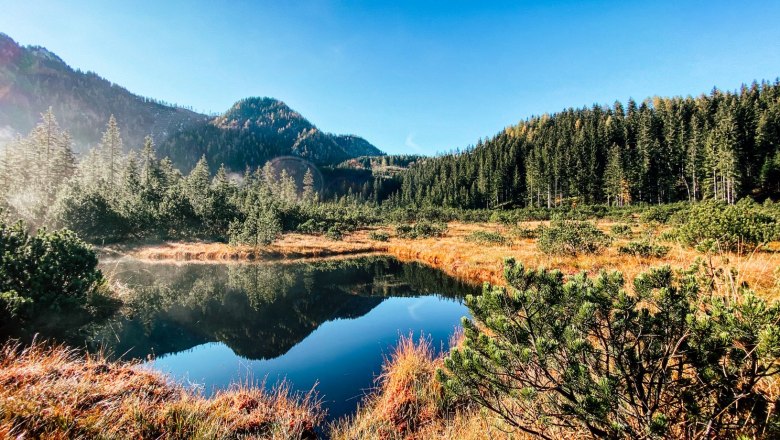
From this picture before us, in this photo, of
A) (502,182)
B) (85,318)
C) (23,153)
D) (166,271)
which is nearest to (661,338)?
(85,318)

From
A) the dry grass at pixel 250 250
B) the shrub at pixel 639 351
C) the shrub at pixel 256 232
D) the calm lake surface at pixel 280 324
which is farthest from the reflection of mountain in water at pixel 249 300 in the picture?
the shrub at pixel 639 351

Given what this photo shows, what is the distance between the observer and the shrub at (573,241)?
70.0 feet

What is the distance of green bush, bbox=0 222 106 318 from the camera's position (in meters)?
9.92

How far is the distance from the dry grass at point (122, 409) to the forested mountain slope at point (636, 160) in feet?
266

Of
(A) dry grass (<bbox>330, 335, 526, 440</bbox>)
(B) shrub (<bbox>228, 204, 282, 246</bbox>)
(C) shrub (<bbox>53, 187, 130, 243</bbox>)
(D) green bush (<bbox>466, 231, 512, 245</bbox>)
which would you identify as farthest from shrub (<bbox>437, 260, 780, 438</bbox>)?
(C) shrub (<bbox>53, 187, 130, 243</bbox>)

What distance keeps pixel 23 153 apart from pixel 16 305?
2629 inches

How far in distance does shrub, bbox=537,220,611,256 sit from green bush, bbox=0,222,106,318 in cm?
2525

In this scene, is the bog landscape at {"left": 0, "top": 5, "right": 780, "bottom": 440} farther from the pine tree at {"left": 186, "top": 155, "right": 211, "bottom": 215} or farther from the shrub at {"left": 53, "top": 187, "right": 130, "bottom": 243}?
the pine tree at {"left": 186, "top": 155, "right": 211, "bottom": 215}

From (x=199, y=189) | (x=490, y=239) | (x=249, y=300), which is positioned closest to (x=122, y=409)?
(x=249, y=300)

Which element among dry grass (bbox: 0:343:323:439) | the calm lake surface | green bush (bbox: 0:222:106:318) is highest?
green bush (bbox: 0:222:106:318)

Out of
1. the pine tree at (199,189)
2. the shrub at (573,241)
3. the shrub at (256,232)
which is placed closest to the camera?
the shrub at (573,241)

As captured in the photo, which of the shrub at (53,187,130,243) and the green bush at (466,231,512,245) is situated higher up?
the shrub at (53,187,130,243)

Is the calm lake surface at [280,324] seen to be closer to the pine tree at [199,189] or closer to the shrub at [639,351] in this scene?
the shrub at [639,351]

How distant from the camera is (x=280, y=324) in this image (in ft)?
50.8
